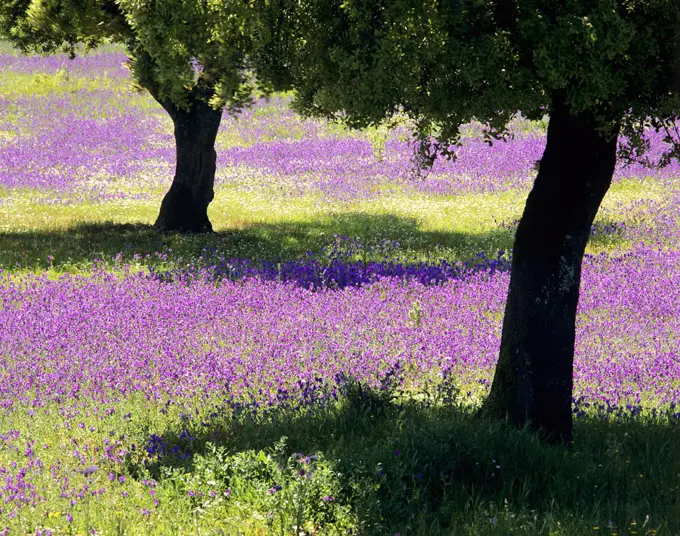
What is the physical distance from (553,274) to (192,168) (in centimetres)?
1285

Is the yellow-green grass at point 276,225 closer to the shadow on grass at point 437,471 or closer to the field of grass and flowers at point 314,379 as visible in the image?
the field of grass and flowers at point 314,379

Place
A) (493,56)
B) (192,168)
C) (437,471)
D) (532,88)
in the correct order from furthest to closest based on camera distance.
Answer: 1. (192,168)
2. (532,88)
3. (493,56)
4. (437,471)

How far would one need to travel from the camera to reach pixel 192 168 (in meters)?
19.2

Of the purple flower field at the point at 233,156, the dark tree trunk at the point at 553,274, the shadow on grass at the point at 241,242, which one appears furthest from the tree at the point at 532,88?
the purple flower field at the point at 233,156

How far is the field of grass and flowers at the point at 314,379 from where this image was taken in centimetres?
597

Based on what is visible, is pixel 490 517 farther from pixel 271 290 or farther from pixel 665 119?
pixel 271 290

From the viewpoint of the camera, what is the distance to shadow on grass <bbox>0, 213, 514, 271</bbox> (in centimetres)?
1656

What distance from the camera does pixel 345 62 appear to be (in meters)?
6.88

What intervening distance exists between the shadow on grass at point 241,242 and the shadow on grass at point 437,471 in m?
8.30

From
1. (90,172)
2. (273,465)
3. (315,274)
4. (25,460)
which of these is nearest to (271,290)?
(315,274)

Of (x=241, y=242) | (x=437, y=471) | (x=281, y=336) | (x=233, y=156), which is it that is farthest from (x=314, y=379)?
(x=233, y=156)

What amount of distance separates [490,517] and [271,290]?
7.66m

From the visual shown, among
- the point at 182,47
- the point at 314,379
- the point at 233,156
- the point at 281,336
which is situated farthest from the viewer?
the point at 233,156

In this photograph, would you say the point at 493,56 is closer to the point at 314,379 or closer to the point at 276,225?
the point at 314,379
